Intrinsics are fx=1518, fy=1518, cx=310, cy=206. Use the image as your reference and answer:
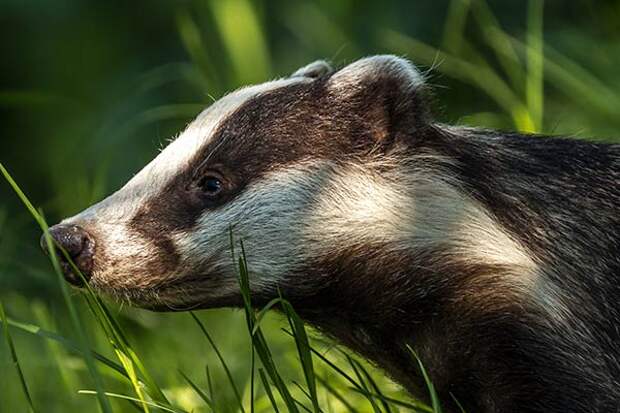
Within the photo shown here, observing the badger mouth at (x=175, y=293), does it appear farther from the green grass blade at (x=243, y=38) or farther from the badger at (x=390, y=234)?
the green grass blade at (x=243, y=38)

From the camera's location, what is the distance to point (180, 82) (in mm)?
7801

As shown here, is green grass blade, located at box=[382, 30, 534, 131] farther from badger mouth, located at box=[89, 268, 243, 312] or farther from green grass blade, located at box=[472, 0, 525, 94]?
badger mouth, located at box=[89, 268, 243, 312]

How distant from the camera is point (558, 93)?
22.1ft

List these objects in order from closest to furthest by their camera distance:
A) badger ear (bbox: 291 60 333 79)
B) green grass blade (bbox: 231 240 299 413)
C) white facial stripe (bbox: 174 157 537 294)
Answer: green grass blade (bbox: 231 240 299 413)
white facial stripe (bbox: 174 157 537 294)
badger ear (bbox: 291 60 333 79)

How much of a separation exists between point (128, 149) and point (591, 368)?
420cm

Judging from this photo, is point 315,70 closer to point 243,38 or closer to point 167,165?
point 167,165

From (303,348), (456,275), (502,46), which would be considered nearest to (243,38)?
(502,46)

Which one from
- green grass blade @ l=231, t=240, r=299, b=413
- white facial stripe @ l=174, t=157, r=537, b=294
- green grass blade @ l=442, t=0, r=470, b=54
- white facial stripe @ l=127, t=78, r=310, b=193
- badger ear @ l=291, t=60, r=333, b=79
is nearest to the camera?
green grass blade @ l=231, t=240, r=299, b=413

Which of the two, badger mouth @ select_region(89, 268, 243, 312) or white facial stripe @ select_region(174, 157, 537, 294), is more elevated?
white facial stripe @ select_region(174, 157, 537, 294)

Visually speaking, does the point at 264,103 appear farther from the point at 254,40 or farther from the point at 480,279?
the point at 254,40

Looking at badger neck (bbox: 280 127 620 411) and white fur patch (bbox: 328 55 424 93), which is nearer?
badger neck (bbox: 280 127 620 411)

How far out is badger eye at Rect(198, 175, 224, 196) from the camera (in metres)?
3.91

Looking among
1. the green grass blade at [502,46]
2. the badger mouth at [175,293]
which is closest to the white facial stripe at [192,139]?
the badger mouth at [175,293]

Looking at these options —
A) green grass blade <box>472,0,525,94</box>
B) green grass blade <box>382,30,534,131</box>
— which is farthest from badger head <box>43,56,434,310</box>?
green grass blade <box>472,0,525,94</box>
